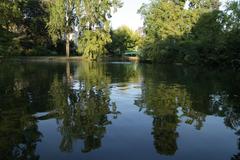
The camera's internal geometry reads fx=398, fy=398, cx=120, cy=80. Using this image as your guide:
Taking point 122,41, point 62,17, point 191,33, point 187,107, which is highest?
point 62,17

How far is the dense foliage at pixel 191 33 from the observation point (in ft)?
153

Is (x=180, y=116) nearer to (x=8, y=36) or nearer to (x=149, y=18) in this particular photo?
(x=8, y=36)

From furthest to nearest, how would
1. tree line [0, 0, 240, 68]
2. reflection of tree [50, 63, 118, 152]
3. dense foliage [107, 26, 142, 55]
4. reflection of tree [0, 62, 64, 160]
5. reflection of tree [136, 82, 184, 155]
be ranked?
dense foliage [107, 26, 142, 55]
tree line [0, 0, 240, 68]
reflection of tree [50, 63, 118, 152]
reflection of tree [136, 82, 184, 155]
reflection of tree [0, 62, 64, 160]

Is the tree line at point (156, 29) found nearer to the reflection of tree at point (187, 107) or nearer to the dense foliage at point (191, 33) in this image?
the dense foliage at point (191, 33)

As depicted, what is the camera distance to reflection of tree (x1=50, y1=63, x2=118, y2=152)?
1027 cm

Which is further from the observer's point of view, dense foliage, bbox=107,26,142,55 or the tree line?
dense foliage, bbox=107,26,142,55

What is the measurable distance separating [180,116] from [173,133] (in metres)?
2.76

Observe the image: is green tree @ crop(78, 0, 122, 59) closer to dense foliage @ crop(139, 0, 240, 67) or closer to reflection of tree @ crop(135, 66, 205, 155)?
dense foliage @ crop(139, 0, 240, 67)

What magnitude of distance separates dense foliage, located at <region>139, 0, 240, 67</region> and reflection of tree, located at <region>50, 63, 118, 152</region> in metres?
28.5

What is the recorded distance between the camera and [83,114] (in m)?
13.5

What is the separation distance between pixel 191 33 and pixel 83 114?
5152 cm

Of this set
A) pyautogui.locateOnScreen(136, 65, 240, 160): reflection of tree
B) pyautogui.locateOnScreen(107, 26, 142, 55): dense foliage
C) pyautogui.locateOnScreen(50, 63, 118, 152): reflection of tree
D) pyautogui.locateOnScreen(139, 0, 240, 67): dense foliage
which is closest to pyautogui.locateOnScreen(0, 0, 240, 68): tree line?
pyautogui.locateOnScreen(139, 0, 240, 67): dense foliage

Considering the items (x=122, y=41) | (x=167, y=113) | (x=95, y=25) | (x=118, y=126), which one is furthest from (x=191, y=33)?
(x=118, y=126)

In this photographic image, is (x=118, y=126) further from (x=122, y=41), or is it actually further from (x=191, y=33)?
(x=122, y=41)
